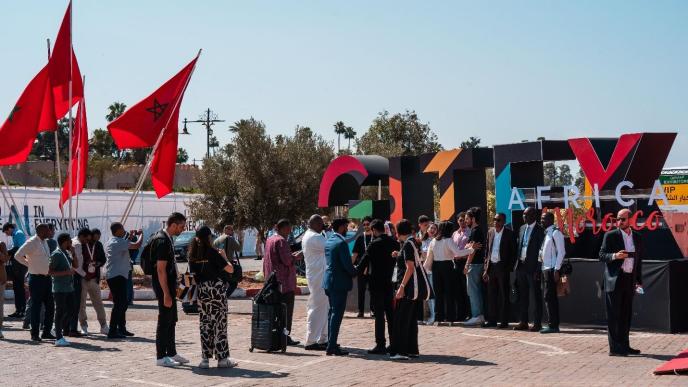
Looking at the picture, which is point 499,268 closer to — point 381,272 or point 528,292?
point 528,292

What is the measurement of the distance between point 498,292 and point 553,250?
5.20 feet

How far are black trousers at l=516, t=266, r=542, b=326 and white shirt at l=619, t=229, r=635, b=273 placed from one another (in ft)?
10.5

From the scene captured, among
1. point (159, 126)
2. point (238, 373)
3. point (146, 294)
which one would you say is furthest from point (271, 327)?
point (146, 294)

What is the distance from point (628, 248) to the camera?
13469 mm

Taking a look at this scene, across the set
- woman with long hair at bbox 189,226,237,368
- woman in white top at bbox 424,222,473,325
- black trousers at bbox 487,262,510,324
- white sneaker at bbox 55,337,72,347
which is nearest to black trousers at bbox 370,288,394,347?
woman with long hair at bbox 189,226,237,368

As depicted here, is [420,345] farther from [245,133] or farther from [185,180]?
[185,180]

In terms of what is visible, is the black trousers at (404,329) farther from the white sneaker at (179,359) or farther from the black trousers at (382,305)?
the white sneaker at (179,359)

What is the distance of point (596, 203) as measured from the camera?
1738 centimetres

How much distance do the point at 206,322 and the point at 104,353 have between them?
7.53 feet

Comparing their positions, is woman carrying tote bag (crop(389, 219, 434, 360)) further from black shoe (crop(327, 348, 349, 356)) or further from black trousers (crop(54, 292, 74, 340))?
black trousers (crop(54, 292, 74, 340))

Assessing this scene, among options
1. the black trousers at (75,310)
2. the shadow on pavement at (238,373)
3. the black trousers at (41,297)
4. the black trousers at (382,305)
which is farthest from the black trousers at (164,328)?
the black trousers at (75,310)

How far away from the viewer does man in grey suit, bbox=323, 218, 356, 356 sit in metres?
13.7

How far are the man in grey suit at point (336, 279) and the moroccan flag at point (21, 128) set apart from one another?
1036cm

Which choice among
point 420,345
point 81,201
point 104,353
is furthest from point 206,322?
point 81,201
